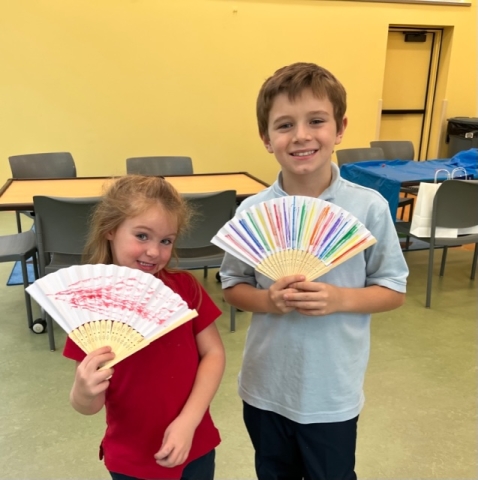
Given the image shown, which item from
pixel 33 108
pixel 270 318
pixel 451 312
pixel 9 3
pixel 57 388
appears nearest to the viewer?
pixel 270 318

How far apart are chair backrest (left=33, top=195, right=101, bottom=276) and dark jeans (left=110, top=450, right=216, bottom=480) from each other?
155 cm

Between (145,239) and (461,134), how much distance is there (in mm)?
6424

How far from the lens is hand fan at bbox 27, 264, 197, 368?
0.89m

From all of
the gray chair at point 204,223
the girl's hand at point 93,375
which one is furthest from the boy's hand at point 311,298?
the gray chair at point 204,223

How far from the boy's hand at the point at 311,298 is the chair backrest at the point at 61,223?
5.21 feet

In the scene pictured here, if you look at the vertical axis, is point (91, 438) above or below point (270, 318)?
below

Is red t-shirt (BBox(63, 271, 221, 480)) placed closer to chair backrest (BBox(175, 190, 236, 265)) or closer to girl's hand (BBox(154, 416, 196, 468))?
girl's hand (BBox(154, 416, 196, 468))

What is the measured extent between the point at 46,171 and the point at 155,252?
10.8 feet

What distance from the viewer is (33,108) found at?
207 inches

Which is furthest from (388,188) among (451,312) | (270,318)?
(270,318)

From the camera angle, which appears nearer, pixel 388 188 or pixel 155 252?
pixel 155 252

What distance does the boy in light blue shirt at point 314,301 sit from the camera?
1057 millimetres

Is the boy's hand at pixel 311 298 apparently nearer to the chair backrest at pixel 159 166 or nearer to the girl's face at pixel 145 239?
the girl's face at pixel 145 239

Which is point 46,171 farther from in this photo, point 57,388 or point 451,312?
point 451,312
